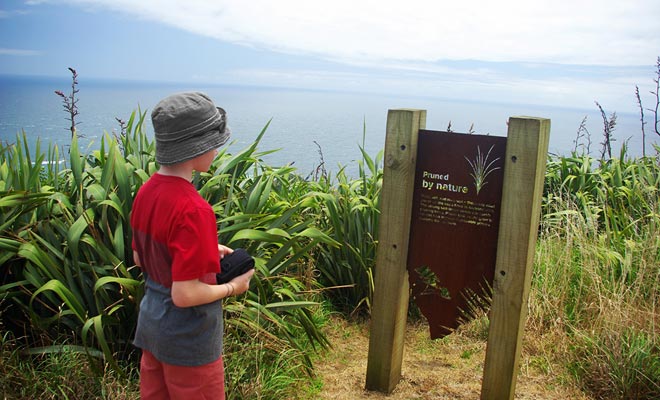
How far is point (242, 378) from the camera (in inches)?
125

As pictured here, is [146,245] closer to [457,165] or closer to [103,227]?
[103,227]

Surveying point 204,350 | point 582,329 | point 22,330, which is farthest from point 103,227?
point 582,329

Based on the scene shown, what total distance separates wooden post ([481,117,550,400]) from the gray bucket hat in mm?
1612

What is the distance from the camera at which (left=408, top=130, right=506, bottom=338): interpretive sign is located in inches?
Result: 122

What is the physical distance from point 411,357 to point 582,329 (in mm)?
1212

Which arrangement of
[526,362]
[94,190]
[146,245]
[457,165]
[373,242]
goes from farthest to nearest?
1. [373,242]
2. [526,362]
3. [94,190]
4. [457,165]
5. [146,245]

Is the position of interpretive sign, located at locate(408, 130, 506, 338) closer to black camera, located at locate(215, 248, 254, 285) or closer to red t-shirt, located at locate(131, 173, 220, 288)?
black camera, located at locate(215, 248, 254, 285)

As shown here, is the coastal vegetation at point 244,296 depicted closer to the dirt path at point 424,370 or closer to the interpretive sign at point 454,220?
the dirt path at point 424,370

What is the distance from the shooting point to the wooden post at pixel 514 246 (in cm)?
291

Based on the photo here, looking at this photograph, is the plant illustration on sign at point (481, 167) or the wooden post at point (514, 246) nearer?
the wooden post at point (514, 246)

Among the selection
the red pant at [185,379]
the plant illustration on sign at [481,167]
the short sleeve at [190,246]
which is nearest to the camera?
the short sleeve at [190,246]

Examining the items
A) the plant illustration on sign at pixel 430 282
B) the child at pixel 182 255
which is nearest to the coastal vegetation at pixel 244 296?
the plant illustration on sign at pixel 430 282

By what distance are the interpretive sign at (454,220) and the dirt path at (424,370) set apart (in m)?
0.47

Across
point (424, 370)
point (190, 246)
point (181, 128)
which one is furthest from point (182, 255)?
point (424, 370)
